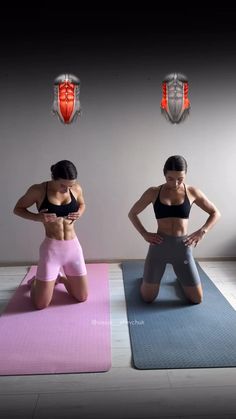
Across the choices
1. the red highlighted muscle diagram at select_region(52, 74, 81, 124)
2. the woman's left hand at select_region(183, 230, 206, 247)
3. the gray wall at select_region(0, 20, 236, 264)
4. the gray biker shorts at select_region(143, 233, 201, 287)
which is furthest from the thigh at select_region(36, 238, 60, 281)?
the red highlighted muscle diagram at select_region(52, 74, 81, 124)

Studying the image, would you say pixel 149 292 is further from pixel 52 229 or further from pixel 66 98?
pixel 66 98

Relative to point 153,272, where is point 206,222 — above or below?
above

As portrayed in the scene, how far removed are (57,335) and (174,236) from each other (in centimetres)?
111

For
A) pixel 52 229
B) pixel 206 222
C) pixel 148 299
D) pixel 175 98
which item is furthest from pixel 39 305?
pixel 175 98

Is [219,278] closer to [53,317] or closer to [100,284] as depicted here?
[100,284]

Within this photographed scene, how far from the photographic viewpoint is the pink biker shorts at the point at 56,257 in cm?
272

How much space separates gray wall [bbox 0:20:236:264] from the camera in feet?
11.4

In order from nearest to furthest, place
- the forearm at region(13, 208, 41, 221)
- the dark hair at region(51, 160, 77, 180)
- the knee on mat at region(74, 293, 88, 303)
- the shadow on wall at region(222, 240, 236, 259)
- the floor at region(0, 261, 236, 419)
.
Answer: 1. the floor at region(0, 261, 236, 419)
2. the dark hair at region(51, 160, 77, 180)
3. the forearm at region(13, 208, 41, 221)
4. the knee on mat at region(74, 293, 88, 303)
5. the shadow on wall at region(222, 240, 236, 259)

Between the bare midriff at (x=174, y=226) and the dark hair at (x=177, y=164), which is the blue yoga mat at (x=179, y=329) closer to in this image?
the bare midriff at (x=174, y=226)

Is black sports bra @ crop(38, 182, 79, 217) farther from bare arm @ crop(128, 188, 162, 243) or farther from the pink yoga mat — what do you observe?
the pink yoga mat

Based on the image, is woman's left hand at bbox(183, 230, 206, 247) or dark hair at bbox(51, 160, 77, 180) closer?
dark hair at bbox(51, 160, 77, 180)

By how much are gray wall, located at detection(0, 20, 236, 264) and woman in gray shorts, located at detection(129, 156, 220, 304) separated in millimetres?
Answer: 1016

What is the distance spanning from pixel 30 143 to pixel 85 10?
2503 millimetres

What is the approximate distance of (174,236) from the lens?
278 cm
